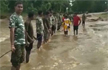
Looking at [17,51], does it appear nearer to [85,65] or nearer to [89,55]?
[85,65]

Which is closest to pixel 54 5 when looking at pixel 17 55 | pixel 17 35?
pixel 17 35

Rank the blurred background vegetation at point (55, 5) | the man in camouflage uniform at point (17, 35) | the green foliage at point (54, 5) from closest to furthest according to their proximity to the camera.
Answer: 1. the man in camouflage uniform at point (17, 35)
2. the blurred background vegetation at point (55, 5)
3. the green foliage at point (54, 5)

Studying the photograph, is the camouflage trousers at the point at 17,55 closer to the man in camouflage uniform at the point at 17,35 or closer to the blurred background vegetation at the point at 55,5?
the man in camouflage uniform at the point at 17,35

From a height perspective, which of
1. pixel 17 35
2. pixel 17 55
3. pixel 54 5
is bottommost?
pixel 17 55

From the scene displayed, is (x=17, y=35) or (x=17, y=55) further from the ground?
(x=17, y=35)

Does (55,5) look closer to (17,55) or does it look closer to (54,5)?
(54,5)

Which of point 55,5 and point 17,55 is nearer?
point 17,55

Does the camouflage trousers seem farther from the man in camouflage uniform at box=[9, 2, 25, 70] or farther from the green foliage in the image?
the green foliage

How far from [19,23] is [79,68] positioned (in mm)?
2735

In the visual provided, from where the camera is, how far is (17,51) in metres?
5.36

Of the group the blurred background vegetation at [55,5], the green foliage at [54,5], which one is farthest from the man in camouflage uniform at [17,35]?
the green foliage at [54,5]

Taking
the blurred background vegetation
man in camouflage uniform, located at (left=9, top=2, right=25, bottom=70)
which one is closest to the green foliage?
the blurred background vegetation

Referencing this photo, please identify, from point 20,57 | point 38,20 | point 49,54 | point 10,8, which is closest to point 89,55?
point 49,54

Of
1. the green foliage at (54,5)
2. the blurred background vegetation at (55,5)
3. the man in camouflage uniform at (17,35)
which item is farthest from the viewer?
the green foliage at (54,5)
